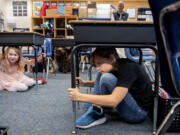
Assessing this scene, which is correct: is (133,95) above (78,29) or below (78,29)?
below

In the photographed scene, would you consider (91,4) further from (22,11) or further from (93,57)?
(93,57)

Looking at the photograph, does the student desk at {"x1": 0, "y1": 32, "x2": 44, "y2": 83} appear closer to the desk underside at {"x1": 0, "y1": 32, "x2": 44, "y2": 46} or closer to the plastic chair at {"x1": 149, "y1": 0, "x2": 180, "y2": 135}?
the desk underside at {"x1": 0, "y1": 32, "x2": 44, "y2": 46}

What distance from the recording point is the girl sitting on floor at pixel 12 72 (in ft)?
6.84

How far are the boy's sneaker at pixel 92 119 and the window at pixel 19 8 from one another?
5.57 m

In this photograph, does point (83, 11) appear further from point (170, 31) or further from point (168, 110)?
point (170, 31)

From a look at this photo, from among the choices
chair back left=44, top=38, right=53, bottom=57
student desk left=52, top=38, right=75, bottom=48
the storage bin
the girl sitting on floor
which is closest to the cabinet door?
student desk left=52, top=38, right=75, bottom=48

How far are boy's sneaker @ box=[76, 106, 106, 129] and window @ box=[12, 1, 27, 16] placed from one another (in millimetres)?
5573

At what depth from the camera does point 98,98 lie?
973 mm

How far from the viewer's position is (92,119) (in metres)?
1.17

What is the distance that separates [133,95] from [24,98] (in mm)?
→ 1120

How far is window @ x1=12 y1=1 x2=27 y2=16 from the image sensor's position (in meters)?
5.89

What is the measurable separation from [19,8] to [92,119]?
579 cm

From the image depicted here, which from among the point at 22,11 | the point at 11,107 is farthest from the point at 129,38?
the point at 22,11

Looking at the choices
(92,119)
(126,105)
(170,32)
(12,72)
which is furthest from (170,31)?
(12,72)
